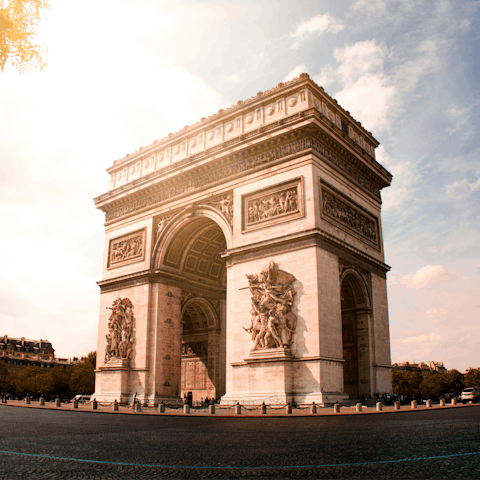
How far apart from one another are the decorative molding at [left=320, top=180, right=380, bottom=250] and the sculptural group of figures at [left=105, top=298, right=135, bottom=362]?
1305 centimetres

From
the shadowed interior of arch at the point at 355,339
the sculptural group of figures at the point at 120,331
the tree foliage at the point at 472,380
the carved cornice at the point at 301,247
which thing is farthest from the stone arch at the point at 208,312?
the tree foliage at the point at 472,380

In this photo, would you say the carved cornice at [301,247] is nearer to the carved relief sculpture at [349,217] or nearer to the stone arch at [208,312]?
the carved relief sculpture at [349,217]

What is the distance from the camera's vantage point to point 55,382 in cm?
6994

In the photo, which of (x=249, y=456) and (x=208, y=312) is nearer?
(x=249, y=456)

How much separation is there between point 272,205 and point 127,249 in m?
11.3

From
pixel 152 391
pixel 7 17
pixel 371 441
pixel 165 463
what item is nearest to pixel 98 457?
pixel 165 463

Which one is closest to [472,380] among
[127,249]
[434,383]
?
[434,383]

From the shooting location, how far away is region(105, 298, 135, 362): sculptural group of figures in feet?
91.4

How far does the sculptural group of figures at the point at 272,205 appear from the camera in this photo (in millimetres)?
23167

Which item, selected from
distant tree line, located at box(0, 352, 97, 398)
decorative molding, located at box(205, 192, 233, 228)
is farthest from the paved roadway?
distant tree line, located at box(0, 352, 97, 398)

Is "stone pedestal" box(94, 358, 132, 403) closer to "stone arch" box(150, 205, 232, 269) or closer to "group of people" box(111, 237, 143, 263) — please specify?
"stone arch" box(150, 205, 232, 269)

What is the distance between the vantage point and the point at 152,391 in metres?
26.3

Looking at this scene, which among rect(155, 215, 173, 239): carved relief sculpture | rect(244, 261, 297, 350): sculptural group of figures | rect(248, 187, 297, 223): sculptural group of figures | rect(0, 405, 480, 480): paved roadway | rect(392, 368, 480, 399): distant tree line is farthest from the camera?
rect(392, 368, 480, 399): distant tree line

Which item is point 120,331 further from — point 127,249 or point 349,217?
point 349,217
